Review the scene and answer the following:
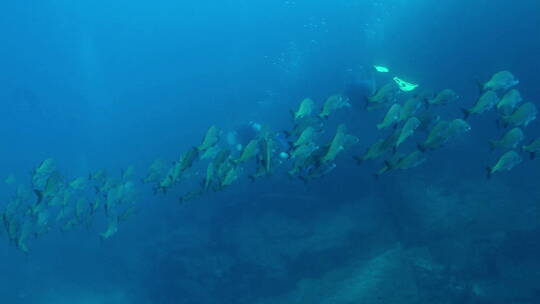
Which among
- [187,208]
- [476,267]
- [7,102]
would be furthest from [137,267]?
[7,102]

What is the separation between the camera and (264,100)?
987 inches

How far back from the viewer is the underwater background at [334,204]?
11875 mm

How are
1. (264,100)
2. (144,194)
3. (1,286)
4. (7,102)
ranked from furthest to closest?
(7,102) → (264,100) → (144,194) → (1,286)

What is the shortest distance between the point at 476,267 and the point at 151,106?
34073mm

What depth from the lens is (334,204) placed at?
46.9 ft

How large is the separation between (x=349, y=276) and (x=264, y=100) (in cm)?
1388

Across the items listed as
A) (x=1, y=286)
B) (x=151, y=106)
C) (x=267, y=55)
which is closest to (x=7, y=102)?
(x=151, y=106)

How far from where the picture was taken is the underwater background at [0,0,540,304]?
39.0 ft

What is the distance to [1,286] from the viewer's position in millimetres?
20828

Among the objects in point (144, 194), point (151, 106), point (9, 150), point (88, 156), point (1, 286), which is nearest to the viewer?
point (1, 286)

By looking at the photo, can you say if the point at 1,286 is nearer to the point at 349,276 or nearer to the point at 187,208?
the point at 187,208

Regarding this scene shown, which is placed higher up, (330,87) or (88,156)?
(88,156)

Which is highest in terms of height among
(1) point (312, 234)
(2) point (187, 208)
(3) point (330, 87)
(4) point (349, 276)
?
(3) point (330, 87)

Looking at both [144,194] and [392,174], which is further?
[144,194]
